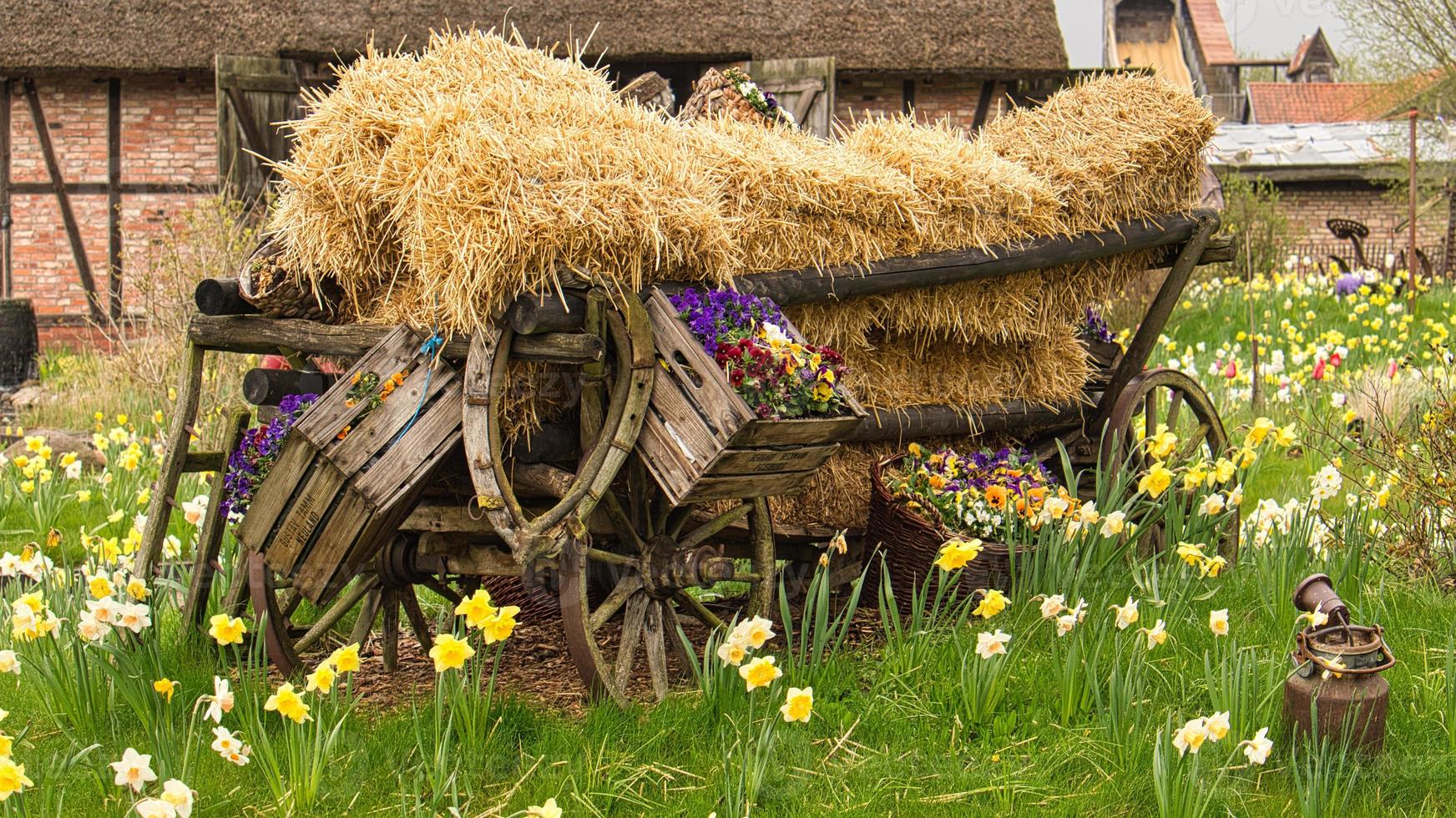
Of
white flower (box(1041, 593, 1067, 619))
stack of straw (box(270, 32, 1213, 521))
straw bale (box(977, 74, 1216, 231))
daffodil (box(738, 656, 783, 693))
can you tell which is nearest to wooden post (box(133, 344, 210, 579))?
stack of straw (box(270, 32, 1213, 521))

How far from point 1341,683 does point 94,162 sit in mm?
13973

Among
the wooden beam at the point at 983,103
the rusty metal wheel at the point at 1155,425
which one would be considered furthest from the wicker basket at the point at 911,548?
the wooden beam at the point at 983,103

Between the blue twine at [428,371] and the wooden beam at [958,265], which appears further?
the wooden beam at [958,265]

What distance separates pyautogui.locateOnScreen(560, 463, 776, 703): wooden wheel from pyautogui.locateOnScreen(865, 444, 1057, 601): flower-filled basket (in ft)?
2.10

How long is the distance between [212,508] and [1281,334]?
990 cm

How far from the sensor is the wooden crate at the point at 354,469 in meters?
3.84

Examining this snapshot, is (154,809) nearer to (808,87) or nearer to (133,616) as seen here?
(133,616)

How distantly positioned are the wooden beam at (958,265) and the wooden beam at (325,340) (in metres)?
0.69

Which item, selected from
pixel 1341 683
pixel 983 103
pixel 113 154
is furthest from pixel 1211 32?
pixel 1341 683

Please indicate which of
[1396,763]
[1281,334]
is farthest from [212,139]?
[1396,763]

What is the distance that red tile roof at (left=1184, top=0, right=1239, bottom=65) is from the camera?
41412 millimetres

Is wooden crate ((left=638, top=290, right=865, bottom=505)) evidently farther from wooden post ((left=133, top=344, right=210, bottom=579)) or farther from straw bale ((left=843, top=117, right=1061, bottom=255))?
wooden post ((left=133, top=344, right=210, bottom=579))

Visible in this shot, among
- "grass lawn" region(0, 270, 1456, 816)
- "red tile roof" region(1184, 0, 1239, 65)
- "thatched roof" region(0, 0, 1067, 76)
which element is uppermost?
"red tile roof" region(1184, 0, 1239, 65)

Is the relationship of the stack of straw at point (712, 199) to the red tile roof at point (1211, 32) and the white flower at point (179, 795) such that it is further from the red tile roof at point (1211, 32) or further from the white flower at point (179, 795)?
the red tile roof at point (1211, 32)
